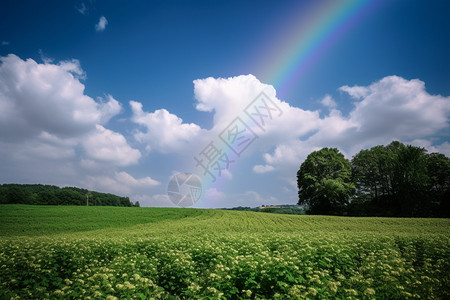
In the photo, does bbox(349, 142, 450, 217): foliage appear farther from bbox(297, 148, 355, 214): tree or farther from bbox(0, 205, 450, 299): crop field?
bbox(0, 205, 450, 299): crop field

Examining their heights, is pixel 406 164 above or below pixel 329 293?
above

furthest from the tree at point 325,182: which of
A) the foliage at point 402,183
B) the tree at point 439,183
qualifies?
the tree at point 439,183

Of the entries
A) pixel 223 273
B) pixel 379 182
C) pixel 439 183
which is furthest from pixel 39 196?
pixel 439 183

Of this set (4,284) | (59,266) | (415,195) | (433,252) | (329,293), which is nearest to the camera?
(329,293)

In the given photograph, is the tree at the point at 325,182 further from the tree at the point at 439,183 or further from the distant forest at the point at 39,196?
the distant forest at the point at 39,196

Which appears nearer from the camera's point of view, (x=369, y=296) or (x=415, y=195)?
(x=369, y=296)

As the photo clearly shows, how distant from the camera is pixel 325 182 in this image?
154ft

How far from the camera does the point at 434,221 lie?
2908cm

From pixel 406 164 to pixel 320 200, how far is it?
61.4ft

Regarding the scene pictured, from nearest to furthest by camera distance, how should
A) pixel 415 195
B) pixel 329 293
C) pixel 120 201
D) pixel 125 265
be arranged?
pixel 329 293 < pixel 125 265 < pixel 415 195 < pixel 120 201

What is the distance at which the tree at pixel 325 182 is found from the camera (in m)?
47.2

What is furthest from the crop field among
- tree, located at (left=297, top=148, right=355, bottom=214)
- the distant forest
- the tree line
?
the distant forest

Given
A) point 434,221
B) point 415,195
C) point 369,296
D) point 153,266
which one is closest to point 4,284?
point 153,266

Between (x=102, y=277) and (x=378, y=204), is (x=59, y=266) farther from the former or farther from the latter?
(x=378, y=204)
